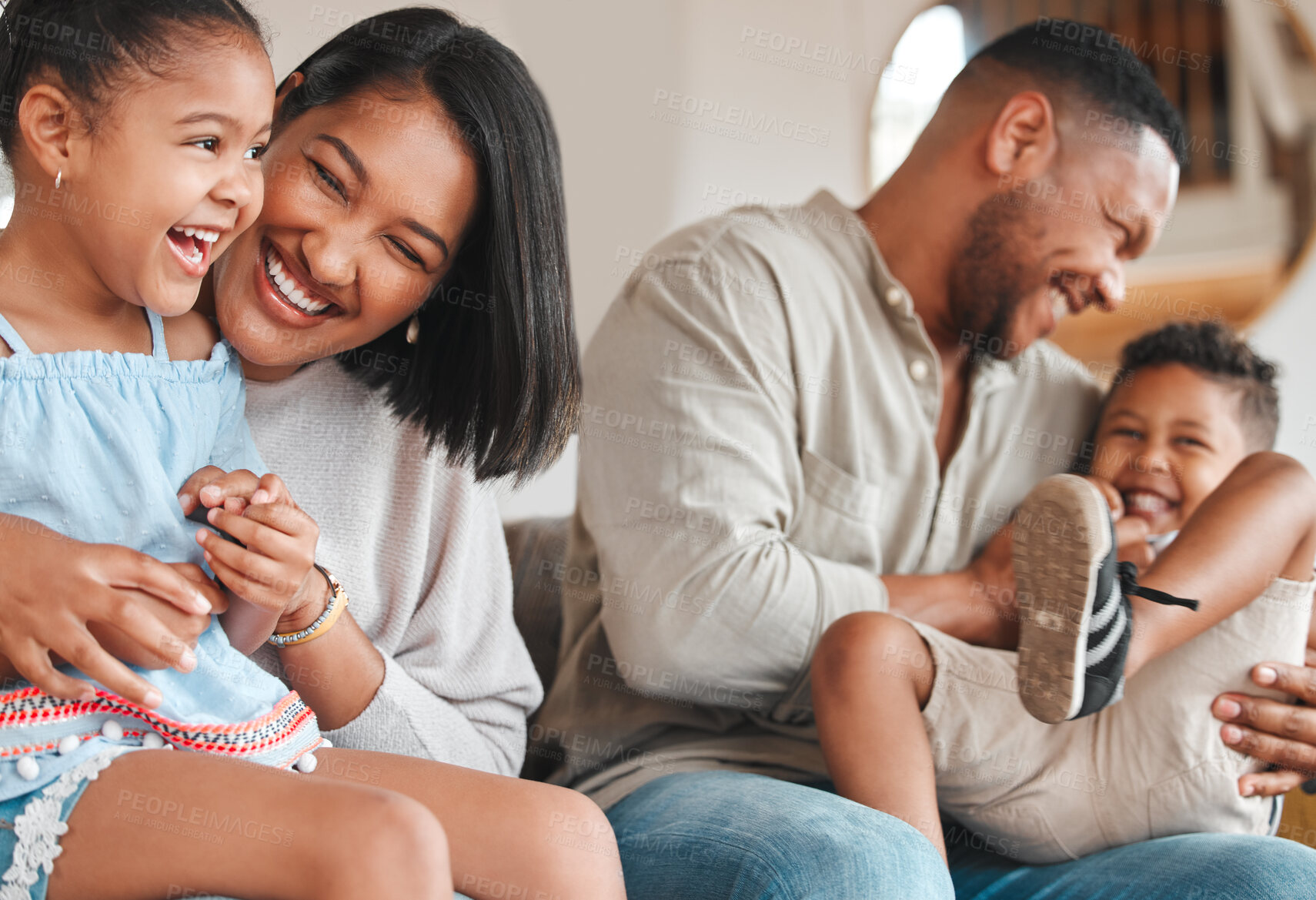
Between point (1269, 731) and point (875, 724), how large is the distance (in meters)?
0.53

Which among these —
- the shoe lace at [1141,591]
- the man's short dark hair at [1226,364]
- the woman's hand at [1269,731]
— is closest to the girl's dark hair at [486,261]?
the shoe lace at [1141,591]

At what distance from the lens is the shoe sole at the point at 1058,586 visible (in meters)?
1.21

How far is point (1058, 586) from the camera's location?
4.05ft

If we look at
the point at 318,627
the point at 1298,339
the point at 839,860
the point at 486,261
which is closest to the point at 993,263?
the point at 486,261

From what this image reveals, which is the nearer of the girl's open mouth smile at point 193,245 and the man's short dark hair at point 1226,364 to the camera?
the girl's open mouth smile at point 193,245

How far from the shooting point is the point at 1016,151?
175 centimetres

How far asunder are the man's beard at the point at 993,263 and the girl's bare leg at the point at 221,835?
4.22ft

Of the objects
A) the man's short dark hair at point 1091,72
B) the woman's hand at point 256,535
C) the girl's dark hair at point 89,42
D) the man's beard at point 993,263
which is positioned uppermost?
the man's short dark hair at point 1091,72

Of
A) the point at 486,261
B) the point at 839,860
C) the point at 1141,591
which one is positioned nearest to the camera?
the point at 839,860

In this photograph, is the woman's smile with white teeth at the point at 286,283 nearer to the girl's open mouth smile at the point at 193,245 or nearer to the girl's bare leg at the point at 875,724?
the girl's open mouth smile at the point at 193,245

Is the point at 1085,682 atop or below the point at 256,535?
below

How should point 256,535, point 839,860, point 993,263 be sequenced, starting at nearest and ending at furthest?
point 256,535 → point 839,860 → point 993,263

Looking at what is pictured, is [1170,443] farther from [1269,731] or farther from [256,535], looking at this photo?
[256,535]

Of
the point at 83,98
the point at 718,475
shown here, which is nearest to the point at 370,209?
the point at 83,98
